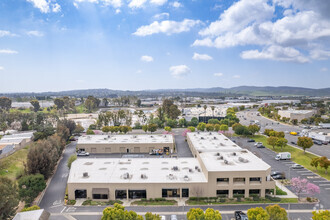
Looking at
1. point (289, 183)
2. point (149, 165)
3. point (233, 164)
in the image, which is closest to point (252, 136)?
point (289, 183)

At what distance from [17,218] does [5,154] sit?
3292cm

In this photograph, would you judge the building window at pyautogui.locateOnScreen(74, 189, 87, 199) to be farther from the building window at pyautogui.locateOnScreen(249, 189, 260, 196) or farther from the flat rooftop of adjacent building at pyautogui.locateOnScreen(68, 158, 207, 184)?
the building window at pyautogui.locateOnScreen(249, 189, 260, 196)

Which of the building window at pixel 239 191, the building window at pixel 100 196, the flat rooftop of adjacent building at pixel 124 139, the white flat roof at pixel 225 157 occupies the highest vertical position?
the white flat roof at pixel 225 157

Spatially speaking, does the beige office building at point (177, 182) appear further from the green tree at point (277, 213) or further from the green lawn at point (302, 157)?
the green lawn at point (302, 157)

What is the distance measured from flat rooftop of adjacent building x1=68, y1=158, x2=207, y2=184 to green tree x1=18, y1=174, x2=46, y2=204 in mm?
4402

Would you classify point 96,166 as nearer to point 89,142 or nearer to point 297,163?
point 89,142

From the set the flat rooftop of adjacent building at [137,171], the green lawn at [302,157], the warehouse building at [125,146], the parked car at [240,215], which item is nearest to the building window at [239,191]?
the flat rooftop of adjacent building at [137,171]

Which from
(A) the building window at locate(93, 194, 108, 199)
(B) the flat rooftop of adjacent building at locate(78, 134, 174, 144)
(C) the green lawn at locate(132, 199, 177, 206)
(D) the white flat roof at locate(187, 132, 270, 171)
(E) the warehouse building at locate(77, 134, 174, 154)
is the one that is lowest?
(C) the green lawn at locate(132, 199, 177, 206)

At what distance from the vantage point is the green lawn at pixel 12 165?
40.6 metres

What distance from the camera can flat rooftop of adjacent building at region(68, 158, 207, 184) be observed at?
3238 centimetres

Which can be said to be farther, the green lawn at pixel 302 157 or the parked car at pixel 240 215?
the green lawn at pixel 302 157

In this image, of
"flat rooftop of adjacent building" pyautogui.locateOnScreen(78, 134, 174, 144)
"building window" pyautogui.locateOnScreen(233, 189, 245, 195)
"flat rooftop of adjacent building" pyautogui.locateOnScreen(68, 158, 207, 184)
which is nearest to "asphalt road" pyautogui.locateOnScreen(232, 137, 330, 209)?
"building window" pyautogui.locateOnScreen(233, 189, 245, 195)

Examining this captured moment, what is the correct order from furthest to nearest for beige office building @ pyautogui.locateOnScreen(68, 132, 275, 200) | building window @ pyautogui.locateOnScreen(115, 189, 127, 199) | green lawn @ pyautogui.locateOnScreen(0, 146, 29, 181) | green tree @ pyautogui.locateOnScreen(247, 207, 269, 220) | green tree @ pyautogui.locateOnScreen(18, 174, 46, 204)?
green lawn @ pyautogui.locateOnScreen(0, 146, 29, 181)
building window @ pyautogui.locateOnScreen(115, 189, 127, 199)
beige office building @ pyautogui.locateOnScreen(68, 132, 275, 200)
green tree @ pyautogui.locateOnScreen(18, 174, 46, 204)
green tree @ pyautogui.locateOnScreen(247, 207, 269, 220)

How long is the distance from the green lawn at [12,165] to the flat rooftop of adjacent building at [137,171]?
13.1 metres
